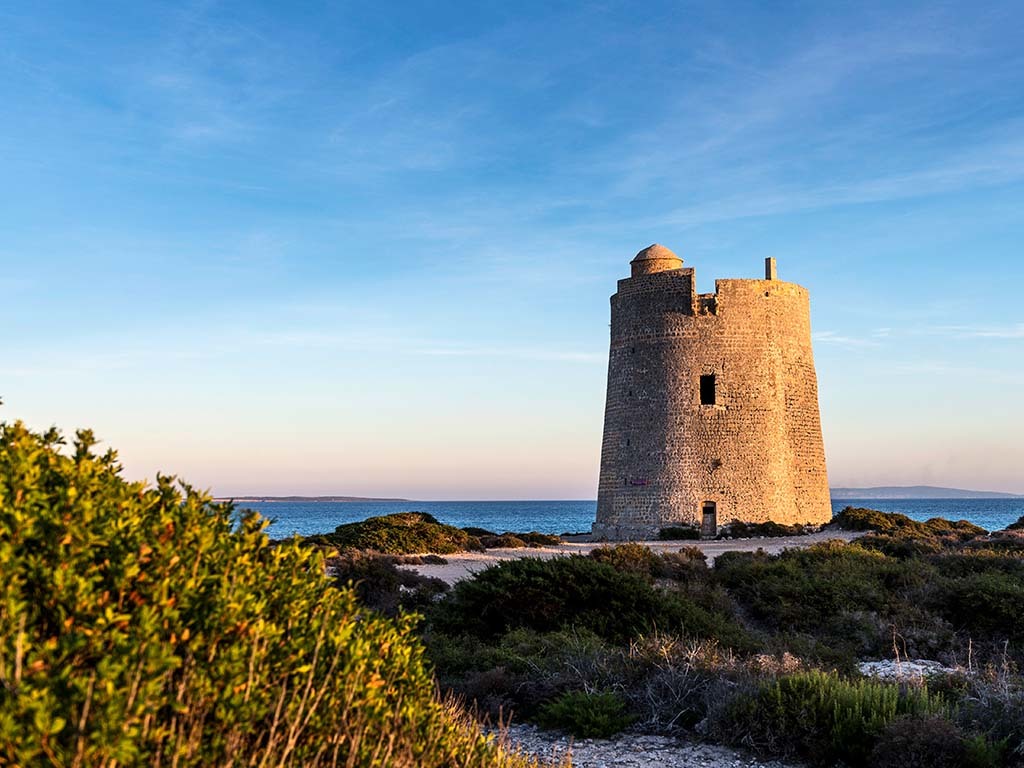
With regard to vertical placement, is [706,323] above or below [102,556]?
above

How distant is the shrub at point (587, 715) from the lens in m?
7.45

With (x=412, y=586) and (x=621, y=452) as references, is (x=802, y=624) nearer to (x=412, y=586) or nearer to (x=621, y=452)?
(x=412, y=586)

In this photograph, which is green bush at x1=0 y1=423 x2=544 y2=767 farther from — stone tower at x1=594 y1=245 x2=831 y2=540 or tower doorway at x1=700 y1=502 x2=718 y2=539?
stone tower at x1=594 y1=245 x2=831 y2=540

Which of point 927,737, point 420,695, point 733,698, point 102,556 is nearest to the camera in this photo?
point 102,556

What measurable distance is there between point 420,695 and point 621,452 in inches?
1080

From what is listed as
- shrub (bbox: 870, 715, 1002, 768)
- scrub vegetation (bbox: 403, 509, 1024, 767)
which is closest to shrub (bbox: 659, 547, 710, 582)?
scrub vegetation (bbox: 403, 509, 1024, 767)

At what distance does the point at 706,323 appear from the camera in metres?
30.5

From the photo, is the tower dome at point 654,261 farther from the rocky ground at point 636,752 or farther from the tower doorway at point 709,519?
the rocky ground at point 636,752

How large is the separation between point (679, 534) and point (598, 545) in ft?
12.7

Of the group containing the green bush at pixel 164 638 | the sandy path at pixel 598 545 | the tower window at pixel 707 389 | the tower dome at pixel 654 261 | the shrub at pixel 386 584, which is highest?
the tower dome at pixel 654 261

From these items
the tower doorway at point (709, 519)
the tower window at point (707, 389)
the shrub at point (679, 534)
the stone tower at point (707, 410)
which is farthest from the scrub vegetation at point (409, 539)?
the tower window at point (707, 389)

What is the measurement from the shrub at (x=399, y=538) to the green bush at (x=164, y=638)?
775 inches

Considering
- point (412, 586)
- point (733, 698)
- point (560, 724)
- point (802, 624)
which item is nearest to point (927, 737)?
point (733, 698)

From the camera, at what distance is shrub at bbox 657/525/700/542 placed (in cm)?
2892
